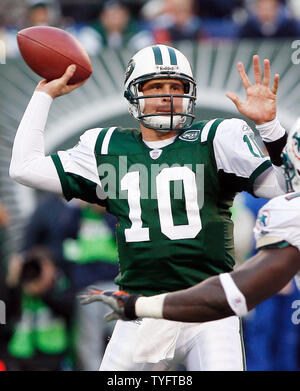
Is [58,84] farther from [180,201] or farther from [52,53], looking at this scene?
[180,201]

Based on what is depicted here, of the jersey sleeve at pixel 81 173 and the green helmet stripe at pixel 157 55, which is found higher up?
the green helmet stripe at pixel 157 55

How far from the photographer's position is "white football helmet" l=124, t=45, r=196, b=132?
340 cm

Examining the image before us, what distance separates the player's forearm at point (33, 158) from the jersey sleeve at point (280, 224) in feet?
3.56

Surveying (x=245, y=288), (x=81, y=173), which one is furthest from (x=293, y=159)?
(x=81, y=173)

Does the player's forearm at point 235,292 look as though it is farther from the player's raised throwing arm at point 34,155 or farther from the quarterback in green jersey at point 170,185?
the player's raised throwing arm at point 34,155

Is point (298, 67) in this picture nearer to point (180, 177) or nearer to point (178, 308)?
point (180, 177)

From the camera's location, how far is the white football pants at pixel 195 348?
312 cm

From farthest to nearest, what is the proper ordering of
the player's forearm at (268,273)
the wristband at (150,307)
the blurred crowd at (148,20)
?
the blurred crowd at (148,20)
the wristband at (150,307)
the player's forearm at (268,273)

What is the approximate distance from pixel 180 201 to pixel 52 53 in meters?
0.96

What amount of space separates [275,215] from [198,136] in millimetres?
703

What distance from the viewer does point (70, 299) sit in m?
5.35

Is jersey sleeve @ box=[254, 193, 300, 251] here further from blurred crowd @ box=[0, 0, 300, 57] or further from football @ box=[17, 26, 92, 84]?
blurred crowd @ box=[0, 0, 300, 57]

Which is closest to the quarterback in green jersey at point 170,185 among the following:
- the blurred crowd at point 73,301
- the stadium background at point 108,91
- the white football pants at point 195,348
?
the white football pants at point 195,348

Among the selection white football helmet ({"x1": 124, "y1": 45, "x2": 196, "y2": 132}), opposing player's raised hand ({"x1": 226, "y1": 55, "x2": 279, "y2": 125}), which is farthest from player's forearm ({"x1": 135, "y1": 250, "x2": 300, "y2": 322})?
white football helmet ({"x1": 124, "y1": 45, "x2": 196, "y2": 132})
